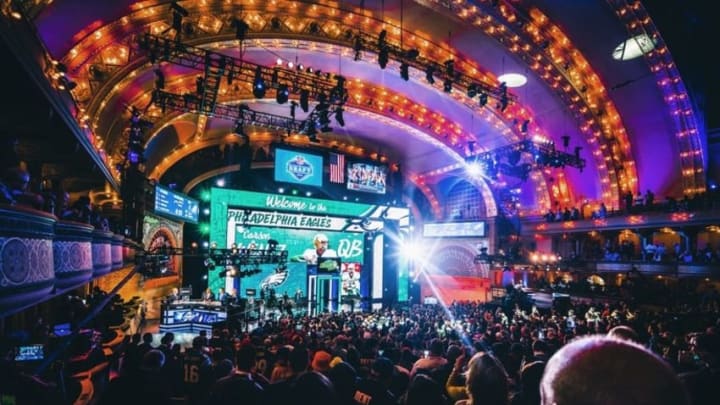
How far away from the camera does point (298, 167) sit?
759 inches

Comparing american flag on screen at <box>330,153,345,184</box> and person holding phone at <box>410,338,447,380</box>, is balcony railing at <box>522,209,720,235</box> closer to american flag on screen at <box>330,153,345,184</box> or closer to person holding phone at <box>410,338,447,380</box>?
american flag on screen at <box>330,153,345,184</box>

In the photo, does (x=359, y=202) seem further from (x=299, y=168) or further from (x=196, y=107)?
(x=196, y=107)

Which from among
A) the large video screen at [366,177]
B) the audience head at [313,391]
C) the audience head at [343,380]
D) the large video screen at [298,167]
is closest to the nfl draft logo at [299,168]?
the large video screen at [298,167]

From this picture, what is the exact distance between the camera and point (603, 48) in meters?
15.0

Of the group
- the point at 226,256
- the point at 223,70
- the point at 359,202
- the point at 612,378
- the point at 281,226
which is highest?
the point at 223,70

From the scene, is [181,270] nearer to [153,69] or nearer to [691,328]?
[153,69]

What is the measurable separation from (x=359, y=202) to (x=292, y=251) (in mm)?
5258

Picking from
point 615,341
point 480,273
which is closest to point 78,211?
point 615,341

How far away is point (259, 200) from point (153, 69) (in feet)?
30.0

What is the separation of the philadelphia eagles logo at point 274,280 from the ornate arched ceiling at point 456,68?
24.5ft

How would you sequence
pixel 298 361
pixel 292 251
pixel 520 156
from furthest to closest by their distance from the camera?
pixel 292 251
pixel 520 156
pixel 298 361

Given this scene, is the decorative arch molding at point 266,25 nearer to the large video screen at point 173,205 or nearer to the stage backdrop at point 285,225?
the large video screen at point 173,205

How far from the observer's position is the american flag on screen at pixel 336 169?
69.6 ft

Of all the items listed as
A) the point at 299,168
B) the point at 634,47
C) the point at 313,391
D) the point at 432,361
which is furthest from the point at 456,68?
the point at 313,391
